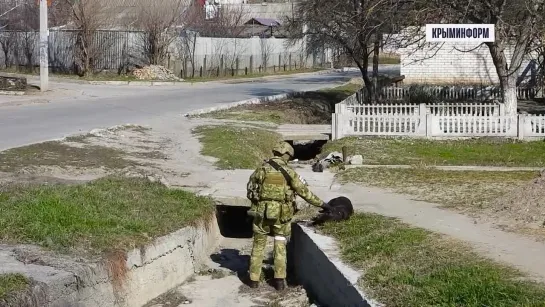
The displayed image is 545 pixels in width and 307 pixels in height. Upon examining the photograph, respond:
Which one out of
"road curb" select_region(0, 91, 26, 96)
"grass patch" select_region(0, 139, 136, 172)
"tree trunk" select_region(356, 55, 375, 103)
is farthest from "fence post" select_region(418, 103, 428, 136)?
"road curb" select_region(0, 91, 26, 96)

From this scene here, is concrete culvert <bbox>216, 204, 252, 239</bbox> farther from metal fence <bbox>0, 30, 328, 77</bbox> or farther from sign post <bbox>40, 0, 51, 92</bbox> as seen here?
metal fence <bbox>0, 30, 328, 77</bbox>

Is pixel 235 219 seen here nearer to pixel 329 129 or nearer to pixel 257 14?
pixel 329 129

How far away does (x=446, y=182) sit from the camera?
42.6 feet

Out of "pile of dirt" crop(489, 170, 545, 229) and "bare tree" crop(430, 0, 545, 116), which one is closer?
"pile of dirt" crop(489, 170, 545, 229)

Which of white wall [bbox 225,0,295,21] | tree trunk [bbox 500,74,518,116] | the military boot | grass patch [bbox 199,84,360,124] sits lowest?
the military boot

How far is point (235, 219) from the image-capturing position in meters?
13.4

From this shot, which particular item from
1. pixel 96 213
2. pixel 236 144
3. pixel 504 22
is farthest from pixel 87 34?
pixel 96 213

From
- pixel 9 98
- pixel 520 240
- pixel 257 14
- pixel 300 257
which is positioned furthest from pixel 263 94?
pixel 257 14

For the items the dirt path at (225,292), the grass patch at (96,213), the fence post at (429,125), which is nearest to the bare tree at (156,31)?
the fence post at (429,125)

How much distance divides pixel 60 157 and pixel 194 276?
437 cm

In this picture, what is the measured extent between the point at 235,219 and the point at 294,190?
408 centimetres

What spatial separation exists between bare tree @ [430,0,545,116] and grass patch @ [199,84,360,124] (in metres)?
5.23

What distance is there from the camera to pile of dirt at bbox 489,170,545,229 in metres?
9.23

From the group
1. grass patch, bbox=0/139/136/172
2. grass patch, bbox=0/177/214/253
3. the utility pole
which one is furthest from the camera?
the utility pole
